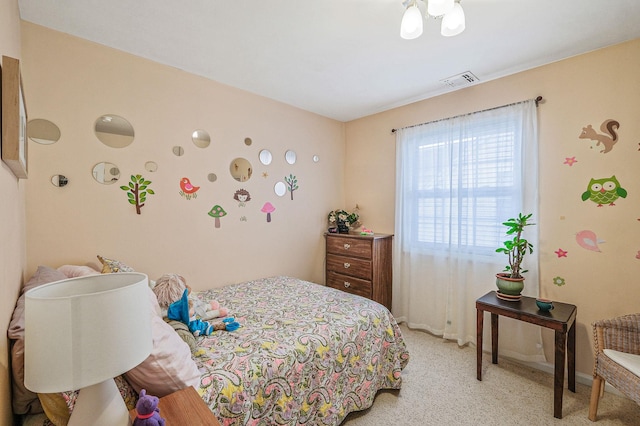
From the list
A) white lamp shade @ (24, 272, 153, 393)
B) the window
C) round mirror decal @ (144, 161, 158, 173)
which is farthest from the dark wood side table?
round mirror decal @ (144, 161, 158, 173)

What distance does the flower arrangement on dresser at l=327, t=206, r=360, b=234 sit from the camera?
3570 millimetres

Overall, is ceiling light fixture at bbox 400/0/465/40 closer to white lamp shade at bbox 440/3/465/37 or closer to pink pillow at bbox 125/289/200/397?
white lamp shade at bbox 440/3/465/37

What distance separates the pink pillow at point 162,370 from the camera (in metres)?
1.08

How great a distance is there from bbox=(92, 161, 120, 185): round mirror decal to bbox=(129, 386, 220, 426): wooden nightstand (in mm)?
1716

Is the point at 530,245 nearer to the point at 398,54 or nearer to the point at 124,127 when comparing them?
the point at 398,54

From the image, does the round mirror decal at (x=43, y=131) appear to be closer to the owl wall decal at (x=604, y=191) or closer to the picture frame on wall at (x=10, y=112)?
the picture frame on wall at (x=10, y=112)

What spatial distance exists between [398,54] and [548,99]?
1328 mm

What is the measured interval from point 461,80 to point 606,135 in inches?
46.2

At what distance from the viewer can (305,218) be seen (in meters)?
3.42

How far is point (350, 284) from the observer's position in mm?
3232

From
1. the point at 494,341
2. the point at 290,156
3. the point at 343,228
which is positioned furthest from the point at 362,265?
the point at 290,156

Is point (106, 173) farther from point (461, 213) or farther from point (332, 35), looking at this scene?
point (461, 213)

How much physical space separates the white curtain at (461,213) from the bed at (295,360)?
3.45 feet

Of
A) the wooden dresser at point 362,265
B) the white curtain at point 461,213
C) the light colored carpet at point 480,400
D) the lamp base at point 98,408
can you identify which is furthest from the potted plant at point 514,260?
the lamp base at point 98,408
